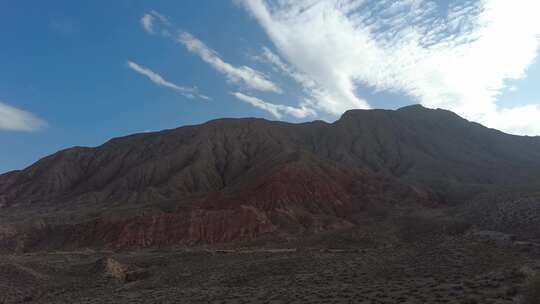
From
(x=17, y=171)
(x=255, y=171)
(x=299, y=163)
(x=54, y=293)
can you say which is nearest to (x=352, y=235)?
(x=54, y=293)

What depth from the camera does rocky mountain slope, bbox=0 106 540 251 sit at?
73688 millimetres

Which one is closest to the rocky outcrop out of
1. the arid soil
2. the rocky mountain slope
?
the arid soil

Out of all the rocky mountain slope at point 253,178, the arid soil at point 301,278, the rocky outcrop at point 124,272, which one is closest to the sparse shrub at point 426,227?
the rocky mountain slope at point 253,178

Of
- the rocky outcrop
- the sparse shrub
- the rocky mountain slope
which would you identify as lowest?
the rocky outcrop

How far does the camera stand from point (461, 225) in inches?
2095

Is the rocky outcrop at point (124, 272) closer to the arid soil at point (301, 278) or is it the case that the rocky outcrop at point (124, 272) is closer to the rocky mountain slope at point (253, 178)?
the arid soil at point (301, 278)

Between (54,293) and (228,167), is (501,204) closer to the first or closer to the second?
(54,293)

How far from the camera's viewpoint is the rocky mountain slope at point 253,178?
73688mm

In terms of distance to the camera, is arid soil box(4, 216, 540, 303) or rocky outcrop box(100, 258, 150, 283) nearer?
arid soil box(4, 216, 540, 303)

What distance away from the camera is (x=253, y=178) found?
93562 mm

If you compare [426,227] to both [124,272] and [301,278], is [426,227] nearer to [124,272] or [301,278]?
[301,278]

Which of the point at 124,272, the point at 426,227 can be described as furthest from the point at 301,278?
the point at 426,227

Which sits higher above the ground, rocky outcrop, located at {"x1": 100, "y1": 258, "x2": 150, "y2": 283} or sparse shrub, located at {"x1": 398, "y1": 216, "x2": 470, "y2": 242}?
sparse shrub, located at {"x1": 398, "y1": 216, "x2": 470, "y2": 242}

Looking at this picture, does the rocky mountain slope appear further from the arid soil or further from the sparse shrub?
the arid soil
